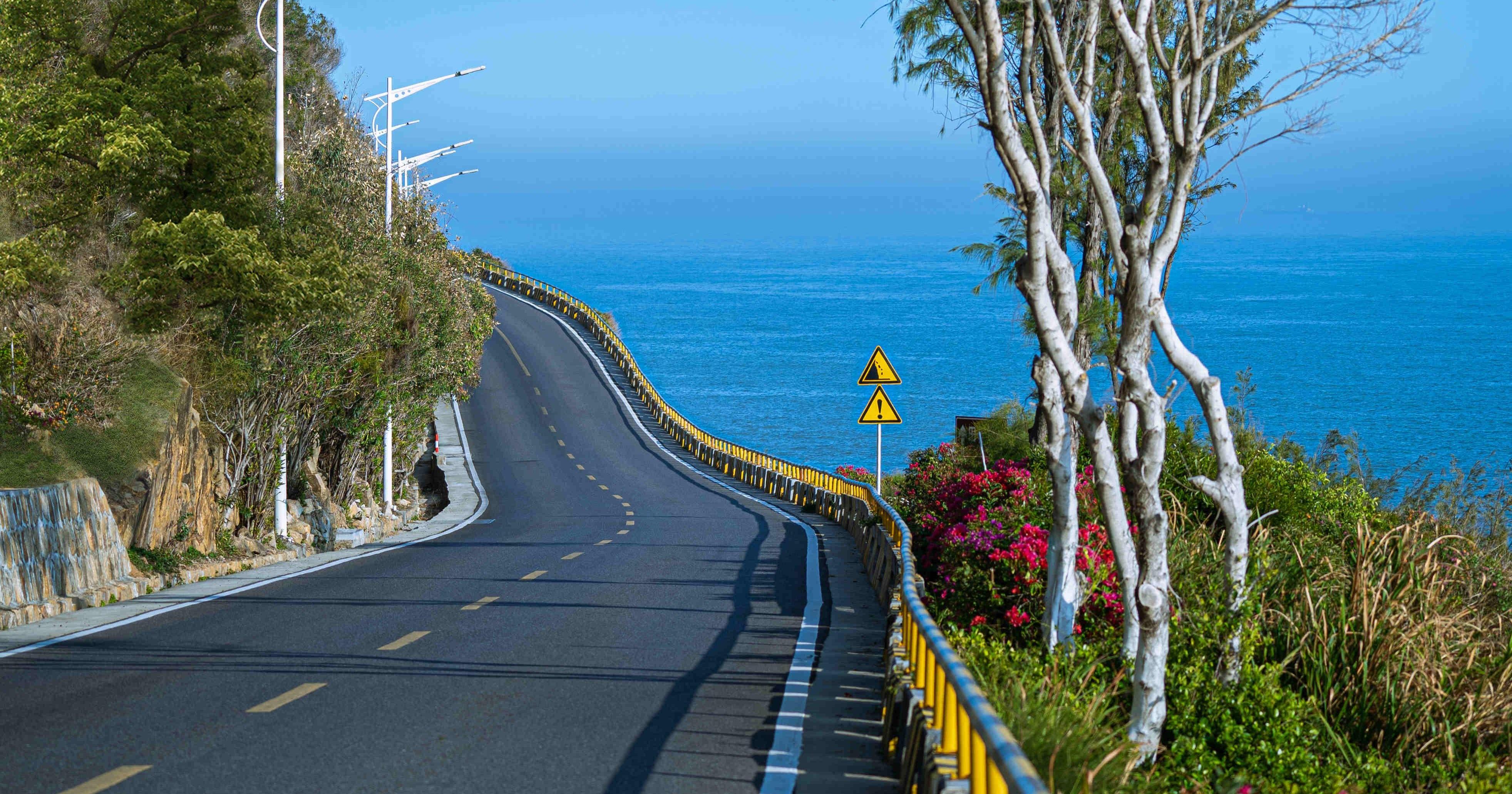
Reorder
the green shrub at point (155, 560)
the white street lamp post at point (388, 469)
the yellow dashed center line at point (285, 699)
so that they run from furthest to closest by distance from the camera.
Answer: the white street lamp post at point (388, 469), the green shrub at point (155, 560), the yellow dashed center line at point (285, 699)

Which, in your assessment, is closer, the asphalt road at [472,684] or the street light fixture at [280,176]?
the asphalt road at [472,684]

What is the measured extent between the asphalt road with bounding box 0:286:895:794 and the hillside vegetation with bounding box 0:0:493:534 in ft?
11.4

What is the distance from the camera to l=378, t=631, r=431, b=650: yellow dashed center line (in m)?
12.3

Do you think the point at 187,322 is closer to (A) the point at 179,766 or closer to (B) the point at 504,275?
(A) the point at 179,766

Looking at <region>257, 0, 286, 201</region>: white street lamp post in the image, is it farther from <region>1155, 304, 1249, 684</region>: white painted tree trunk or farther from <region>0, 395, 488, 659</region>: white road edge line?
<region>1155, 304, 1249, 684</region>: white painted tree trunk

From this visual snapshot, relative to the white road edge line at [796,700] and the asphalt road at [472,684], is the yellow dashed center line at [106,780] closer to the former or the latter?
the asphalt road at [472,684]

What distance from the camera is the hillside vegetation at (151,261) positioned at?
17906 millimetres

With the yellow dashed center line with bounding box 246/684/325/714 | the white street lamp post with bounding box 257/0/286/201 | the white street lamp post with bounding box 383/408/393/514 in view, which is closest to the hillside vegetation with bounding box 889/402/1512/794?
the yellow dashed center line with bounding box 246/684/325/714

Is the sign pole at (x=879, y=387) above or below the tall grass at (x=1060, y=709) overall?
above

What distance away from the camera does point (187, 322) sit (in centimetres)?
2109

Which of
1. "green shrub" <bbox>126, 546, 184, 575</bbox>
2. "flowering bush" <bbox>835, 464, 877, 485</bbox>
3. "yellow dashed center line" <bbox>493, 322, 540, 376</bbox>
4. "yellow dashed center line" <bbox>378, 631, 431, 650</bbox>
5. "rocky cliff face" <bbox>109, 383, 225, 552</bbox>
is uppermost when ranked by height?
"yellow dashed center line" <bbox>493, 322, 540, 376</bbox>

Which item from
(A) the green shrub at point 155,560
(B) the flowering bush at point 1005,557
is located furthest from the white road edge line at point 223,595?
(B) the flowering bush at point 1005,557

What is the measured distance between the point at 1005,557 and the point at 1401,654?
12.0 feet

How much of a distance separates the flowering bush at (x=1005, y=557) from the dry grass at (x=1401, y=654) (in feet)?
5.32
